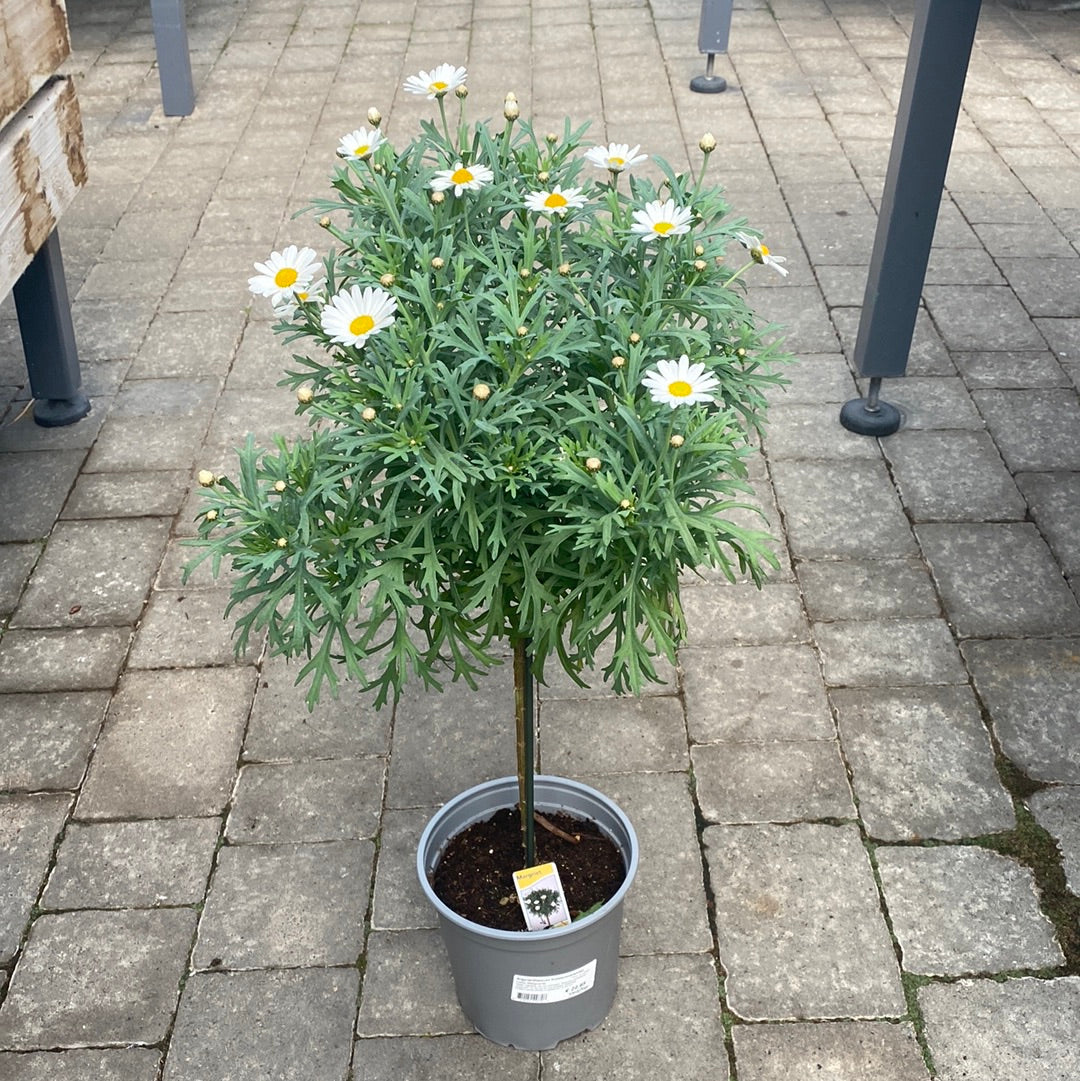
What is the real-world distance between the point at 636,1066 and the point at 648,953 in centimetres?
29

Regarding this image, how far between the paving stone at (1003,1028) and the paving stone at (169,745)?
6.05 feet

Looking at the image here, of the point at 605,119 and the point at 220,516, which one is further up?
the point at 220,516

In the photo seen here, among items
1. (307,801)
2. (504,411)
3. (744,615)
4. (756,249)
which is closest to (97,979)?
(307,801)

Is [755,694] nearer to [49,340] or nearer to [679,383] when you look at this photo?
[679,383]

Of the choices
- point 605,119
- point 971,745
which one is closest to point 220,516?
point 971,745

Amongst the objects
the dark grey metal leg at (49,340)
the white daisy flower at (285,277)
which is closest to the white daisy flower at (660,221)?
the white daisy flower at (285,277)

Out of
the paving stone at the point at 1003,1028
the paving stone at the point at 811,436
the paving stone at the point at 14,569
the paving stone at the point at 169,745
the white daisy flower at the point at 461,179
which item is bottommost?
the paving stone at the point at 14,569

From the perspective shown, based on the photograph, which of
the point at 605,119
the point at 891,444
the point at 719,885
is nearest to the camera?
the point at 719,885

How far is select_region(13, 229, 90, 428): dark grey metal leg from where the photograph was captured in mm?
4801

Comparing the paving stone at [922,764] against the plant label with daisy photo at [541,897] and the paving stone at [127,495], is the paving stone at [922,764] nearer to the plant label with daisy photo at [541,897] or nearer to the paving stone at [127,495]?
the plant label with daisy photo at [541,897]

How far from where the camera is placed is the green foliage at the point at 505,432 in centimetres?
210

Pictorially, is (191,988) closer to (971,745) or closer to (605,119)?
(971,745)

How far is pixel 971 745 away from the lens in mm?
3615

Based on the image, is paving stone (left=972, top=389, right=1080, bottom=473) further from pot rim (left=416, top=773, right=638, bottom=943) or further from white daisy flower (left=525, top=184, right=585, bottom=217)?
white daisy flower (left=525, top=184, right=585, bottom=217)
